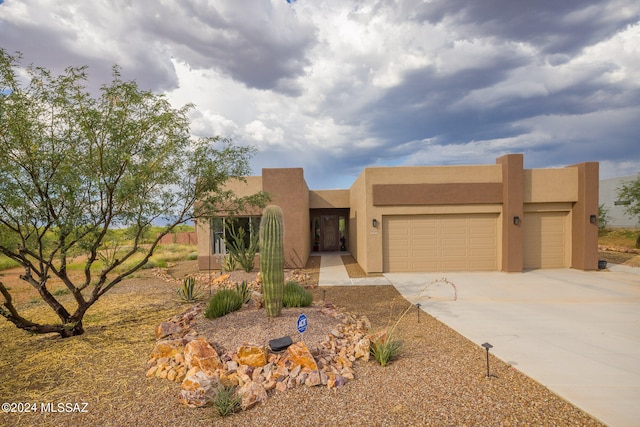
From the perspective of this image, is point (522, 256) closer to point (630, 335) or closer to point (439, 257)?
point (439, 257)

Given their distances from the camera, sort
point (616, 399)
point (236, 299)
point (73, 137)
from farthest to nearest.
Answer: point (236, 299) → point (73, 137) → point (616, 399)

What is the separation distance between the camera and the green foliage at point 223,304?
21.2 ft

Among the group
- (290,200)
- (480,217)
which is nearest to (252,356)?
(290,200)

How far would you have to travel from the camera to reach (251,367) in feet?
14.6

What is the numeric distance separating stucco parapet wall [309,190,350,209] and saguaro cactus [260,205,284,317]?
12608 mm

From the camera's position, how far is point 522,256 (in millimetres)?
12453

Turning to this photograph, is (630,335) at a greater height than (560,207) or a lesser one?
lesser

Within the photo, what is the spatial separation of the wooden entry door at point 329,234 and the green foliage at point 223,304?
15060 millimetres

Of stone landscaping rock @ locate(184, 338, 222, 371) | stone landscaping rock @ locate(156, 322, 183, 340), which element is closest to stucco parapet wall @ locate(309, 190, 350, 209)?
stone landscaping rock @ locate(156, 322, 183, 340)

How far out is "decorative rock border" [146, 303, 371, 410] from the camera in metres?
3.92

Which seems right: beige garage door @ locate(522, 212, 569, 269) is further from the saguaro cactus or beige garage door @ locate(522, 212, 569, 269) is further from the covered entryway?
the saguaro cactus

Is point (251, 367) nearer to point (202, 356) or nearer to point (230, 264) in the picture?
point (202, 356)

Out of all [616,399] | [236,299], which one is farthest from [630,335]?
[236,299]

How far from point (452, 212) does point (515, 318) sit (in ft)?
20.5
